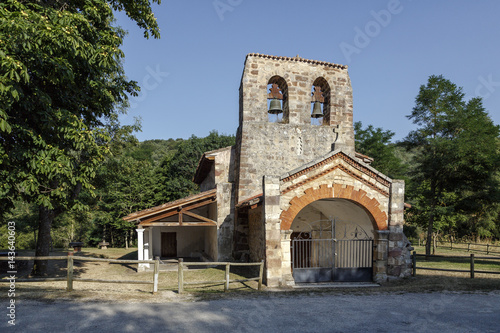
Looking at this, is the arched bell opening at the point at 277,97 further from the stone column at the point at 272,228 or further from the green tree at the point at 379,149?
the green tree at the point at 379,149

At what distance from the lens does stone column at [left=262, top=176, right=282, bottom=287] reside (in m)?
10.1

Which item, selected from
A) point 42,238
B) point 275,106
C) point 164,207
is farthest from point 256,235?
point 42,238

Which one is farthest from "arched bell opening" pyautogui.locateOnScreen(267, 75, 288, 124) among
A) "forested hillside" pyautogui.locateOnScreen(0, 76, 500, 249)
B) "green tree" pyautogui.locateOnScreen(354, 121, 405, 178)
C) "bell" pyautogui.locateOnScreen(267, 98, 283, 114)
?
"green tree" pyautogui.locateOnScreen(354, 121, 405, 178)

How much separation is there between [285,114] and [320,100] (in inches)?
63.9

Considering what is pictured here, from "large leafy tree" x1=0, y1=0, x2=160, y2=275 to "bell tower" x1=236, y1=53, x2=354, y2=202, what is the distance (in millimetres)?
5239

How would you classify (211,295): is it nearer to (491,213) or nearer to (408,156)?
(491,213)

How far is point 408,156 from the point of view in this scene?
186 feet

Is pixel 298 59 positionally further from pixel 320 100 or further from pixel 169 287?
pixel 169 287

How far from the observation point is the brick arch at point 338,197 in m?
10.4

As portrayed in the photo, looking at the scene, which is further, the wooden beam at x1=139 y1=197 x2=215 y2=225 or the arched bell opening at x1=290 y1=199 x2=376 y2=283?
the wooden beam at x1=139 y1=197 x2=215 y2=225

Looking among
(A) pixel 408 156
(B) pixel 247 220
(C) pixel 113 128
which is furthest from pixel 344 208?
(A) pixel 408 156

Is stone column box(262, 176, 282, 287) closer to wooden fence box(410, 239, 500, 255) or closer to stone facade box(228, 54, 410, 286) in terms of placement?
stone facade box(228, 54, 410, 286)

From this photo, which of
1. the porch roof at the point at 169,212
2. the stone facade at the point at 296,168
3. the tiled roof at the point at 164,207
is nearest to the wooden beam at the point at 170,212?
the porch roof at the point at 169,212

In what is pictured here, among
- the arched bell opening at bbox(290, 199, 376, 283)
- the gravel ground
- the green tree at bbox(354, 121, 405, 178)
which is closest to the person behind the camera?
the gravel ground
